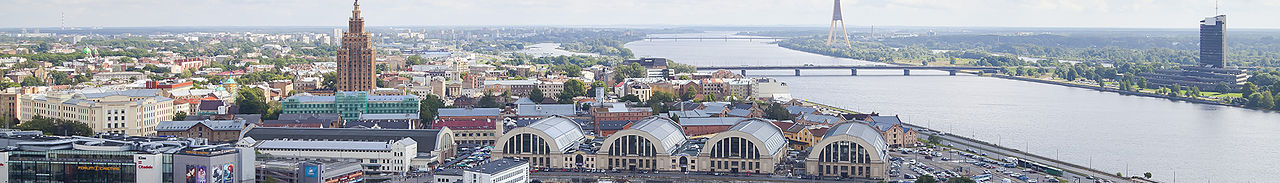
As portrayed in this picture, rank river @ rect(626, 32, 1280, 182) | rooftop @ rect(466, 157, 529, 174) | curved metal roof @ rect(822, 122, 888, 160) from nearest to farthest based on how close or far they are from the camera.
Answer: rooftop @ rect(466, 157, 529, 174), curved metal roof @ rect(822, 122, 888, 160), river @ rect(626, 32, 1280, 182)

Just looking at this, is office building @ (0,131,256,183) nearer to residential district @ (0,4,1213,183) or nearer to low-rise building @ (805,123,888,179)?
residential district @ (0,4,1213,183)

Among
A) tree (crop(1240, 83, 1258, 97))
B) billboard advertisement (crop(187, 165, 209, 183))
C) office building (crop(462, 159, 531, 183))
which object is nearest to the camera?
billboard advertisement (crop(187, 165, 209, 183))

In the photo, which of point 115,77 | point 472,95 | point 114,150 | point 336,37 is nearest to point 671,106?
point 472,95

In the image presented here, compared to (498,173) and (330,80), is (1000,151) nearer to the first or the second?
(498,173)

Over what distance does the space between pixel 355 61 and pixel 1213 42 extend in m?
16.8

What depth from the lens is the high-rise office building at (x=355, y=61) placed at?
19.9 metres

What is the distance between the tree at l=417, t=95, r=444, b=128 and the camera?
16594mm

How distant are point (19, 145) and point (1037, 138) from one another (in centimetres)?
1028

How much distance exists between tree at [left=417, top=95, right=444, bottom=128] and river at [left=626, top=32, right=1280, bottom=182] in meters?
5.90

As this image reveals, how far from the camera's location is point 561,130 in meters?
13.1

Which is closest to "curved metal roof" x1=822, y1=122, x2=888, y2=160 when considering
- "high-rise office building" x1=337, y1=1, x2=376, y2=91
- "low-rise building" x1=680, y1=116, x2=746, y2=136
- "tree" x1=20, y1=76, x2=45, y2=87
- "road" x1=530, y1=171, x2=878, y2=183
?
"road" x1=530, y1=171, x2=878, y2=183

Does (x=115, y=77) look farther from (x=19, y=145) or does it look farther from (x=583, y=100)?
(x=19, y=145)

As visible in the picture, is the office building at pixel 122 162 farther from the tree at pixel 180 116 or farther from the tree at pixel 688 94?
the tree at pixel 688 94

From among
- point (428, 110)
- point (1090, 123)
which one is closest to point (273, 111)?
point (428, 110)
